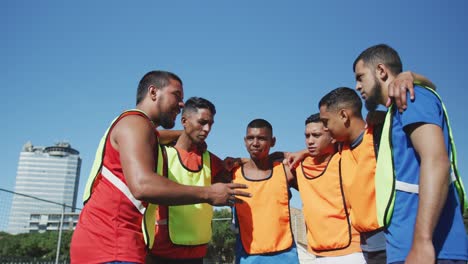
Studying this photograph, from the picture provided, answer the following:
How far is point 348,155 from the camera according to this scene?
3.92 metres

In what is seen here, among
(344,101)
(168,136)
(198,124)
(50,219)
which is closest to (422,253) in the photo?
(344,101)

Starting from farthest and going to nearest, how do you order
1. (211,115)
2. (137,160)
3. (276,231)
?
(211,115) → (276,231) → (137,160)

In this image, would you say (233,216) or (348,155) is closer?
(348,155)

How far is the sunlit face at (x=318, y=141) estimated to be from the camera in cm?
459

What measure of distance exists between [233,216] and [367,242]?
174cm

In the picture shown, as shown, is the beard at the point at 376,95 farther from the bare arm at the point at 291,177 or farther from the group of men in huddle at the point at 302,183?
the bare arm at the point at 291,177

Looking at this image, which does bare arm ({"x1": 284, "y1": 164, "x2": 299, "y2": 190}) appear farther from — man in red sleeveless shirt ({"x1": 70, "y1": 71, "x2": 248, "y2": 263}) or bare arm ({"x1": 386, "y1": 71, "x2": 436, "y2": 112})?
bare arm ({"x1": 386, "y1": 71, "x2": 436, "y2": 112})

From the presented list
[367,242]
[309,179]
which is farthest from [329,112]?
[367,242]

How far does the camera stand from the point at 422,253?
1909mm

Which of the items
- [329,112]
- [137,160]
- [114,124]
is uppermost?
[329,112]

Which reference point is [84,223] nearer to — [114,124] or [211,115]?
[114,124]

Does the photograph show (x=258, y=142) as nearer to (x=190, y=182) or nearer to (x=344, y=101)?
(x=190, y=182)

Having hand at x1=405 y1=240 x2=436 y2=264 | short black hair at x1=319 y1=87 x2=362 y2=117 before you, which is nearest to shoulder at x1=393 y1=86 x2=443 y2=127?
hand at x1=405 y1=240 x2=436 y2=264

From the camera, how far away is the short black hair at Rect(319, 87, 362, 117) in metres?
4.07
